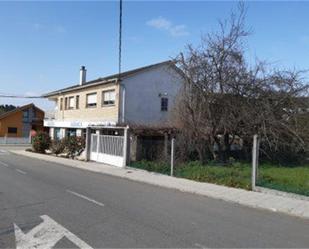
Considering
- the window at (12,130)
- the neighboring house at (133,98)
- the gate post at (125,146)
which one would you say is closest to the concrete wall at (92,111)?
the neighboring house at (133,98)

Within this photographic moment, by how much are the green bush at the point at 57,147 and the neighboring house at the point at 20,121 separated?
3670cm

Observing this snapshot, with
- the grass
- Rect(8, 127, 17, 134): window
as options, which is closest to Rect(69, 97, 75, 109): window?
the grass

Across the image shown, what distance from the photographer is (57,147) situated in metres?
31.9

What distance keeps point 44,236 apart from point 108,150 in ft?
55.2

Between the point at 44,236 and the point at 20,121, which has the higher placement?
the point at 20,121

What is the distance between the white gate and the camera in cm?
2214

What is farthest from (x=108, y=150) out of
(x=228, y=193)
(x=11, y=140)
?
(x=11, y=140)

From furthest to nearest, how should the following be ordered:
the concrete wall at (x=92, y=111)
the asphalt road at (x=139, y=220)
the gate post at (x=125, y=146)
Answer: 1. the concrete wall at (x=92, y=111)
2. the gate post at (x=125, y=146)
3. the asphalt road at (x=139, y=220)

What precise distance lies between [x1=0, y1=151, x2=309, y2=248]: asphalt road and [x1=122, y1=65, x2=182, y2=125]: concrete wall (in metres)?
17.9

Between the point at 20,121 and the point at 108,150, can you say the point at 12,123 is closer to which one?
the point at 20,121

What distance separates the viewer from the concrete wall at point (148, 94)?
101ft

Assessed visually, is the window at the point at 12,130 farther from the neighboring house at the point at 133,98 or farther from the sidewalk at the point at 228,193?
the sidewalk at the point at 228,193

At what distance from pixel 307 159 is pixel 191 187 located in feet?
37.9

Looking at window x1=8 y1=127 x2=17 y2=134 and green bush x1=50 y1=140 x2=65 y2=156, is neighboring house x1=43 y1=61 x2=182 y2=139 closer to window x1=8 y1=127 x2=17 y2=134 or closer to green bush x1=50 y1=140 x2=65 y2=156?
green bush x1=50 y1=140 x2=65 y2=156
